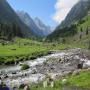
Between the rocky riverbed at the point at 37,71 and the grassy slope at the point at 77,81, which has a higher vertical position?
the rocky riverbed at the point at 37,71

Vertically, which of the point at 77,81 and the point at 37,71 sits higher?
the point at 37,71

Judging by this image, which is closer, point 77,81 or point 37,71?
point 77,81

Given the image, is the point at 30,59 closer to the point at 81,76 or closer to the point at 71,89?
the point at 81,76

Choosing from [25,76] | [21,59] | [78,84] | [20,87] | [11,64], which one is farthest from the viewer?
[21,59]

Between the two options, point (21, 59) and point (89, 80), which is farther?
point (21, 59)

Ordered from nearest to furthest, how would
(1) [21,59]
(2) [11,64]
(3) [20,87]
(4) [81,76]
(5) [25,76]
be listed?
(3) [20,87] < (4) [81,76] < (5) [25,76] < (2) [11,64] < (1) [21,59]

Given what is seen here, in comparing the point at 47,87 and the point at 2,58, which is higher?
the point at 2,58

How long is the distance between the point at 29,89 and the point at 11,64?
5274 cm

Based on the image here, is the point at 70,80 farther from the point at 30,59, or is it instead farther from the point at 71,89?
the point at 30,59

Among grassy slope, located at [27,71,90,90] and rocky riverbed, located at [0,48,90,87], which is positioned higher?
rocky riverbed, located at [0,48,90,87]

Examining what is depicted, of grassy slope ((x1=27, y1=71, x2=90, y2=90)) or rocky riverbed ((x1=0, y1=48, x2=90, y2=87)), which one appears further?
rocky riverbed ((x1=0, y1=48, x2=90, y2=87))

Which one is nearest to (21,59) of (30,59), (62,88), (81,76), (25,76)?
(30,59)

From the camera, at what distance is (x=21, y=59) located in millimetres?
102562

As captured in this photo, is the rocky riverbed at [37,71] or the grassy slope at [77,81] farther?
the rocky riverbed at [37,71]
